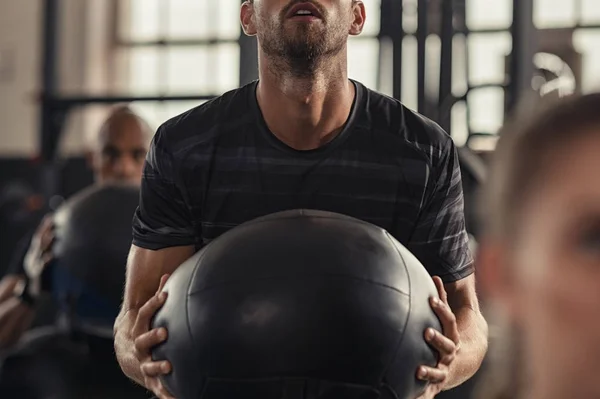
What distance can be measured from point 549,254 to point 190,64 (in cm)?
827

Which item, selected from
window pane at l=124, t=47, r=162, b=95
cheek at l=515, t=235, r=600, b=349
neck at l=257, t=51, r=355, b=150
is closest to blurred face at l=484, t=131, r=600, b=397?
cheek at l=515, t=235, r=600, b=349

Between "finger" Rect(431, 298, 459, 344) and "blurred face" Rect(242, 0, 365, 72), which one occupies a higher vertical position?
"blurred face" Rect(242, 0, 365, 72)

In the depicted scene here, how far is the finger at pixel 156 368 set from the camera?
1.49 metres

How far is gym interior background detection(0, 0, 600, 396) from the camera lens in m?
3.46

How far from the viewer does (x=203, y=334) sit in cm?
140

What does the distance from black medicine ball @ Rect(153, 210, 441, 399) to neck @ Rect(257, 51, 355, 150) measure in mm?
369

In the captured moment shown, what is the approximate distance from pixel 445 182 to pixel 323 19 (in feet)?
1.26

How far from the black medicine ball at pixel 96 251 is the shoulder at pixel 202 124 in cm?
103

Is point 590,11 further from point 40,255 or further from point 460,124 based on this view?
point 40,255

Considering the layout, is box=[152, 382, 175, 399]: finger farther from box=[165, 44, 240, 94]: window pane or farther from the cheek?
box=[165, 44, 240, 94]: window pane

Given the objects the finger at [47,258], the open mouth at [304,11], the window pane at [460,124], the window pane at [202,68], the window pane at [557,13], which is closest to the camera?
the open mouth at [304,11]

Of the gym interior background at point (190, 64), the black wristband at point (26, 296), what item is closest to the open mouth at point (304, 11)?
the gym interior background at point (190, 64)

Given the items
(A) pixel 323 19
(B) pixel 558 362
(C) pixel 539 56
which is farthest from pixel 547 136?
(C) pixel 539 56

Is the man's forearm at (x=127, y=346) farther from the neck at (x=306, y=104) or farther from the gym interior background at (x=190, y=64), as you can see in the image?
the gym interior background at (x=190, y=64)
